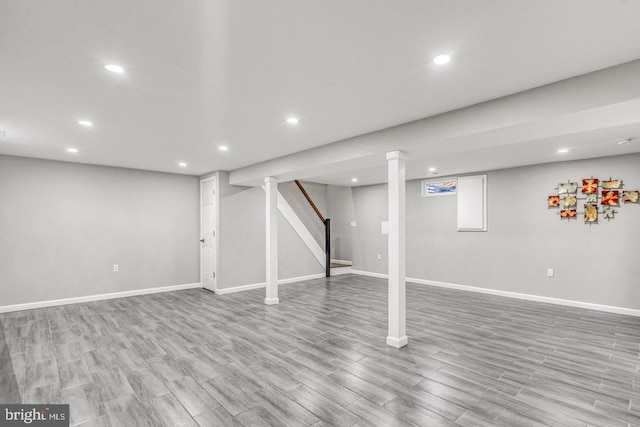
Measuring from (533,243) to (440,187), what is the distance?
2.06 meters

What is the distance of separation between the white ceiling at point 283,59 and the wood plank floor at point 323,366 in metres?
2.35

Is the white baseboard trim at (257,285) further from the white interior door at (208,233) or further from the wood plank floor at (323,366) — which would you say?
the wood plank floor at (323,366)

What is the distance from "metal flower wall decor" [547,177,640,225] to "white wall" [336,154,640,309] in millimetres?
88

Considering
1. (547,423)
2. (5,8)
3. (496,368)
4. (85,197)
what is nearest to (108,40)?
(5,8)

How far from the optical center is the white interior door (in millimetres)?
6281

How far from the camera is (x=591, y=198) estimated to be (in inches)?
191

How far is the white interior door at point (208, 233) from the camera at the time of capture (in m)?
6.28

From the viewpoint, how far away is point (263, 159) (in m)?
5.19

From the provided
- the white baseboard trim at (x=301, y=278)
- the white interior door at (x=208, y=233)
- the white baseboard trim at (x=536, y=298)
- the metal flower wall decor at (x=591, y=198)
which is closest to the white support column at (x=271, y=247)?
the white interior door at (x=208, y=233)

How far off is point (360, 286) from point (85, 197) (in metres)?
5.56

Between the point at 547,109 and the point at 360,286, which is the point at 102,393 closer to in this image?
the point at 547,109

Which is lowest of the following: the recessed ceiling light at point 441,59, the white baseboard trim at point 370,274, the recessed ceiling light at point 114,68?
the white baseboard trim at point 370,274

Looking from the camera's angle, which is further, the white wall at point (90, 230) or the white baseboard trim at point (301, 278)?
the white baseboard trim at point (301, 278)

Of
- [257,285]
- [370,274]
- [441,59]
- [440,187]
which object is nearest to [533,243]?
[440,187]
